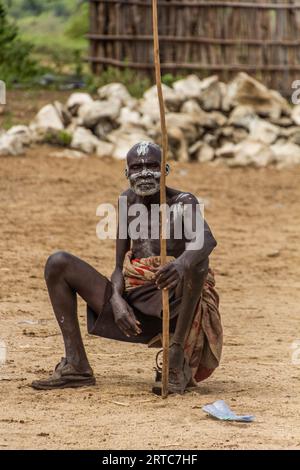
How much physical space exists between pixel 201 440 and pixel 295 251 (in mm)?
5489

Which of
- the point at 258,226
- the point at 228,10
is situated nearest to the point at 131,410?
the point at 258,226

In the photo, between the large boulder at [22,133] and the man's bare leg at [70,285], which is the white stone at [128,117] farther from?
the man's bare leg at [70,285]

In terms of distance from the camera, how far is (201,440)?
15.0 ft

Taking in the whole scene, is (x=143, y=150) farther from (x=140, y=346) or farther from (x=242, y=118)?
(x=242, y=118)

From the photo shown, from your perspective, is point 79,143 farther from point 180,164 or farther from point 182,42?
point 182,42

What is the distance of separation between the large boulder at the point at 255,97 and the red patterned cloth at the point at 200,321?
9.28m

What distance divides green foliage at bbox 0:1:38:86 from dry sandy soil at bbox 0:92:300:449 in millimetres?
2825

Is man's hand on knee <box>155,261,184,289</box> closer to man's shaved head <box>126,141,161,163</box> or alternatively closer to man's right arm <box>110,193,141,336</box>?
man's right arm <box>110,193,141,336</box>

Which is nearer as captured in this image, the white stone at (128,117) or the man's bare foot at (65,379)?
the man's bare foot at (65,379)

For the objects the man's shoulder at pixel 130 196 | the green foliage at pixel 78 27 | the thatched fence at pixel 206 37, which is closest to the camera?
the man's shoulder at pixel 130 196

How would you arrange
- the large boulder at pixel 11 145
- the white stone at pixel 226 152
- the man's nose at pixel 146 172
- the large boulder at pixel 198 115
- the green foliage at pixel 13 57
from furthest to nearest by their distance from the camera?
the green foliage at pixel 13 57 → the large boulder at pixel 198 115 → the white stone at pixel 226 152 → the large boulder at pixel 11 145 → the man's nose at pixel 146 172

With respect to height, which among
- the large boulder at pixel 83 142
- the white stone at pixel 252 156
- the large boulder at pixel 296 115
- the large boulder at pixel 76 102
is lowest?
the white stone at pixel 252 156

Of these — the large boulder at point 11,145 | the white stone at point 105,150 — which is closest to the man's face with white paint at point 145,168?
the large boulder at point 11,145

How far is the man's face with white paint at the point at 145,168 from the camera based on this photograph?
17.3ft
